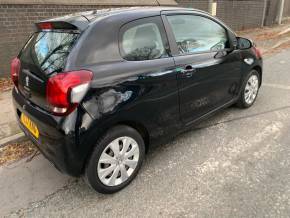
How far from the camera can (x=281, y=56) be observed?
813cm

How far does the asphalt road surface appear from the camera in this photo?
250 centimetres

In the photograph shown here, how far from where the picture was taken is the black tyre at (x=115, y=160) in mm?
2506

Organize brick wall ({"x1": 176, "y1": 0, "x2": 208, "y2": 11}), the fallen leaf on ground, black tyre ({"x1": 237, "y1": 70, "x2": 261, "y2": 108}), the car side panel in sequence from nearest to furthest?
the car side panel < the fallen leaf on ground < black tyre ({"x1": 237, "y1": 70, "x2": 261, "y2": 108}) < brick wall ({"x1": 176, "y1": 0, "x2": 208, "y2": 11})

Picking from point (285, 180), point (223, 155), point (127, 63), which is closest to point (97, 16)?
point (127, 63)

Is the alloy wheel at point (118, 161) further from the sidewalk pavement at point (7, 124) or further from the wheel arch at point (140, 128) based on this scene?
the sidewalk pavement at point (7, 124)

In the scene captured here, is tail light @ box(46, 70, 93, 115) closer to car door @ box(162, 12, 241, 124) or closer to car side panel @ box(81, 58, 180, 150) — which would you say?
car side panel @ box(81, 58, 180, 150)

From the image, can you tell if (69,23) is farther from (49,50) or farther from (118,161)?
(118,161)

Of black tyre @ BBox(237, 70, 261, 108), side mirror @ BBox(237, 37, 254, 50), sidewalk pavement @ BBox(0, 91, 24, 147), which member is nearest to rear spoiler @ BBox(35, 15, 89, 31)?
sidewalk pavement @ BBox(0, 91, 24, 147)

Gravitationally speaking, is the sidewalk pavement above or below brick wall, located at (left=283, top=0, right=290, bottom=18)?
below

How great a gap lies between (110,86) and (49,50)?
0.70 metres

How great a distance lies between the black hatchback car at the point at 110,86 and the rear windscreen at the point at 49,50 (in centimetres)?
1

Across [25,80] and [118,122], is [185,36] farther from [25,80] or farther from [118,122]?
[25,80]

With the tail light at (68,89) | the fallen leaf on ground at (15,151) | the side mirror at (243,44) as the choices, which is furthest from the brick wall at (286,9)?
the tail light at (68,89)

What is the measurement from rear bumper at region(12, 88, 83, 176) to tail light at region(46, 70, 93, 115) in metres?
0.08
